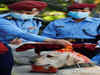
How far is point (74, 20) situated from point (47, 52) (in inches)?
57.3

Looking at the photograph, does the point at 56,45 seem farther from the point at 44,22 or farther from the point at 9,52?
the point at 44,22

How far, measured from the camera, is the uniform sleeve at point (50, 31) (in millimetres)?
4141

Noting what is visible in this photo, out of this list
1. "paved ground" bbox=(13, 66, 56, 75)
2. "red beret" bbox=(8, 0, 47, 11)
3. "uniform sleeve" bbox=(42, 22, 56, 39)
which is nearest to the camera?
"paved ground" bbox=(13, 66, 56, 75)

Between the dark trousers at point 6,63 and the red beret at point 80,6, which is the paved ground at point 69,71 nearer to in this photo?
the dark trousers at point 6,63

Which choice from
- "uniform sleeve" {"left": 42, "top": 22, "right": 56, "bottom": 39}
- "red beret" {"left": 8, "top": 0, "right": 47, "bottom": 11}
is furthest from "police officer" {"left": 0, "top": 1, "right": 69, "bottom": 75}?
"uniform sleeve" {"left": 42, "top": 22, "right": 56, "bottom": 39}

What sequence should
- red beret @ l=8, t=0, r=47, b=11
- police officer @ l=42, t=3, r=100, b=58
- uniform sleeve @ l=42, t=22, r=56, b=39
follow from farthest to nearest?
1. police officer @ l=42, t=3, r=100, b=58
2. uniform sleeve @ l=42, t=22, r=56, b=39
3. red beret @ l=8, t=0, r=47, b=11

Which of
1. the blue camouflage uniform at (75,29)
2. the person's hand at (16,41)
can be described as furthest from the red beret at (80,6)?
the person's hand at (16,41)

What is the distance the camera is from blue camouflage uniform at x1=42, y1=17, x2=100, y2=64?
13.9 feet

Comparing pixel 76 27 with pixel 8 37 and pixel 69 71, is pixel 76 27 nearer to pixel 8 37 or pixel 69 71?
pixel 69 71

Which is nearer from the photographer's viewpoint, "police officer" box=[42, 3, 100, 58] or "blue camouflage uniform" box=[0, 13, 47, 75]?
"blue camouflage uniform" box=[0, 13, 47, 75]

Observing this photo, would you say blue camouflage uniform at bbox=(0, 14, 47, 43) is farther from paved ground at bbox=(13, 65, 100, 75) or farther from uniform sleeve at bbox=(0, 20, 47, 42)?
paved ground at bbox=(13, 65, 100, 75)

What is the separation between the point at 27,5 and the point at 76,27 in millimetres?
1079

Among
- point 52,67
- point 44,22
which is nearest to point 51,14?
point 44,22

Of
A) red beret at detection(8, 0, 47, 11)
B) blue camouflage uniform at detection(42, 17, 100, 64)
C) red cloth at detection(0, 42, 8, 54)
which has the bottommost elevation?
blue camouflage uniform at detection(42, 17, 100, 64)
